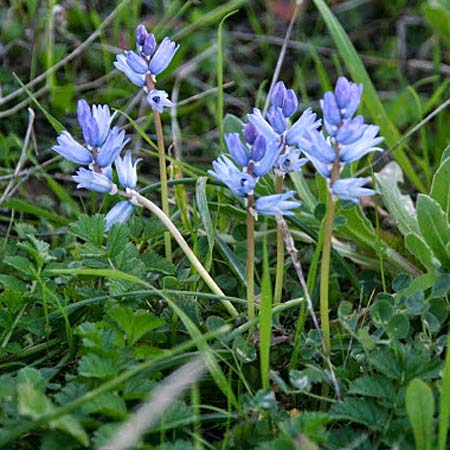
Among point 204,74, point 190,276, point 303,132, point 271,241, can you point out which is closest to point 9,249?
point 190,276

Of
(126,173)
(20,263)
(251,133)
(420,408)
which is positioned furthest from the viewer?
(20,263)

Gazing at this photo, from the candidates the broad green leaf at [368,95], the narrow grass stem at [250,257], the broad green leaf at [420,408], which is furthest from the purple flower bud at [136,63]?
the broad green leaf at [368,95]

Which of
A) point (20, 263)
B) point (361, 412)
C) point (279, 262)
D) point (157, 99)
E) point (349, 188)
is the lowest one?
point (361, 412)

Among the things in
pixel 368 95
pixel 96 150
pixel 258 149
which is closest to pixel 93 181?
pixel 96 150

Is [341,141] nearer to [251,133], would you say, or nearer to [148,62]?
[251,133]

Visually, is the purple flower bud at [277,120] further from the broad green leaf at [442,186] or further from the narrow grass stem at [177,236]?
the broad green leaf at [442,186]
